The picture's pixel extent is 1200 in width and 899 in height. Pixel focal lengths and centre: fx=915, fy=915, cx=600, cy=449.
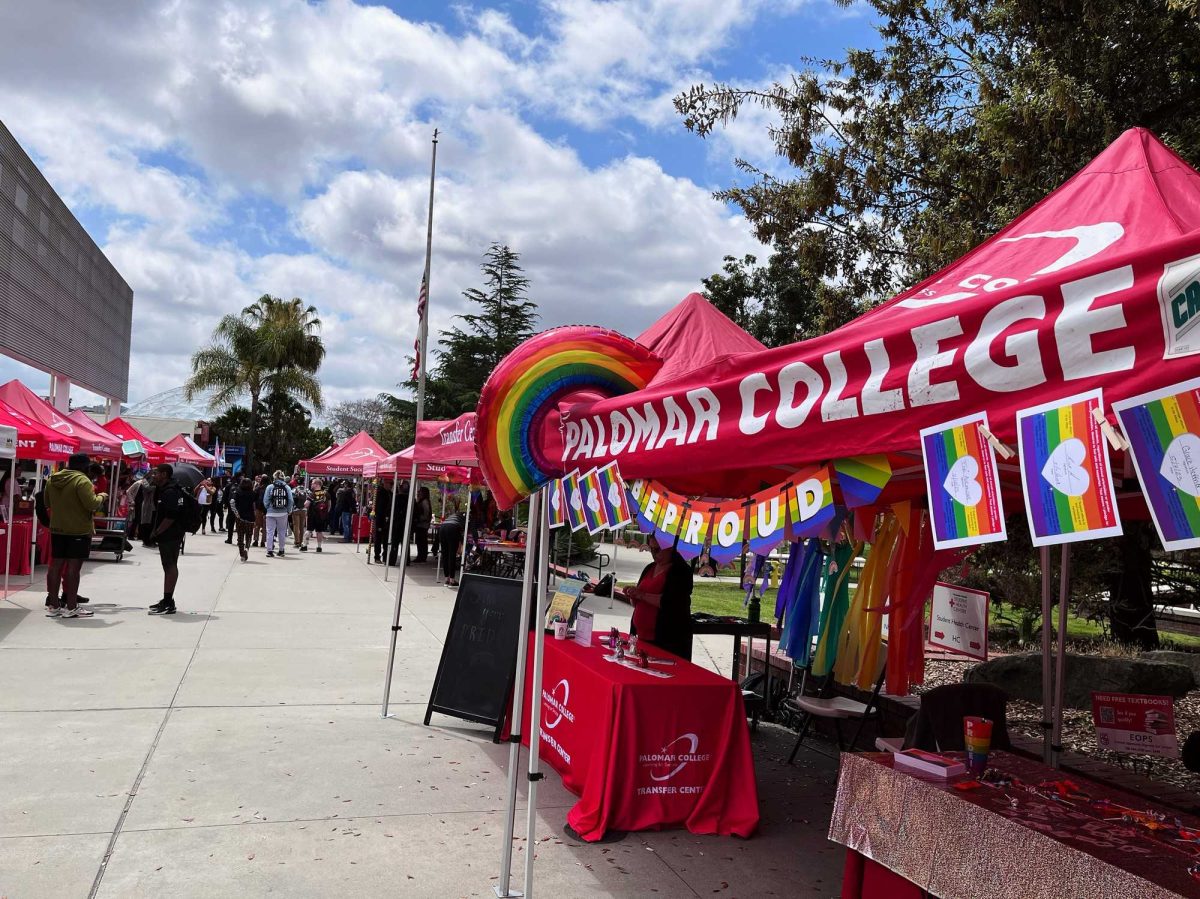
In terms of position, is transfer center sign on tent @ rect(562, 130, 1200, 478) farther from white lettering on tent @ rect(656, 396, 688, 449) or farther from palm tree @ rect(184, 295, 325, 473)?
palm tree @ rect(184, 295, 325, 473)

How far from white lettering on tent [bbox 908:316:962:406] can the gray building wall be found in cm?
2783

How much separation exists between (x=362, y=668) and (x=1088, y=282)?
8544mm

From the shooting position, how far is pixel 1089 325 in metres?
→ 2.40

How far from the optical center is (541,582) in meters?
4.54

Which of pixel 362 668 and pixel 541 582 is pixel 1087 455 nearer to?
pixel 541 582

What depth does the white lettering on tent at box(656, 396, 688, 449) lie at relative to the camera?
13.4 feet

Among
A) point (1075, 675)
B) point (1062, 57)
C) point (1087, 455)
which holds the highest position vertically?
point (1062, 57)

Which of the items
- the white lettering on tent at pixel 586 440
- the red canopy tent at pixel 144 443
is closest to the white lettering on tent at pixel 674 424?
the white lettering on tent at pixel 586 440

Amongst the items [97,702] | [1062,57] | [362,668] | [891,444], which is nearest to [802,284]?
[1062,57]

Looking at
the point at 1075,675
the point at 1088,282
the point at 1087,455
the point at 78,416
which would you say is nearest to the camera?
the point at 1087,455

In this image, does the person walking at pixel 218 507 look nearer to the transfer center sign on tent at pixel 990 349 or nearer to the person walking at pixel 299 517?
the person walking at pixel 299 517

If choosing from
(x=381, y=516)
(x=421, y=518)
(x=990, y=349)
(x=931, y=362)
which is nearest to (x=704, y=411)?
(x=931, y=362)

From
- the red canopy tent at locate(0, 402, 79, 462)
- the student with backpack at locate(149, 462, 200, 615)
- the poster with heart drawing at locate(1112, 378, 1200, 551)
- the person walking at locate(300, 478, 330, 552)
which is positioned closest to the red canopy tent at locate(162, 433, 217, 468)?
the person walking at locate(300, 478, 330, 552)

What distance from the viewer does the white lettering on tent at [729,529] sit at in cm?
380
